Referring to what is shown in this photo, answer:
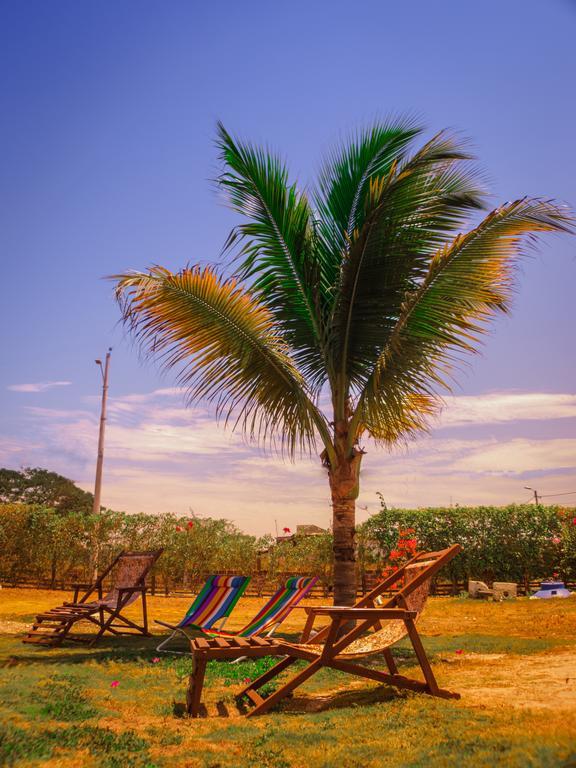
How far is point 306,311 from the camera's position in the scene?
9375 millimetres

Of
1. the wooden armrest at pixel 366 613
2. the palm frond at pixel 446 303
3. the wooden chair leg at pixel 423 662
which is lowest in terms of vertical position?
the wooden chair leg at pixel 423 662

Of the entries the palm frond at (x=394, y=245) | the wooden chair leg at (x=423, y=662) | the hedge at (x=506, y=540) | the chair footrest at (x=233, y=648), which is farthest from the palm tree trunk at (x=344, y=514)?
the hedge at (x=506, y=540)

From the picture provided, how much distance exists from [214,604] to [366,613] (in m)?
3.02

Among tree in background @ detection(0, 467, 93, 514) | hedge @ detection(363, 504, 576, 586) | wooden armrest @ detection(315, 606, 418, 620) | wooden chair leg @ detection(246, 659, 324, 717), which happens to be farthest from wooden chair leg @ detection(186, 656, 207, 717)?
tree in background @ detection(0, 467, 93, 514)

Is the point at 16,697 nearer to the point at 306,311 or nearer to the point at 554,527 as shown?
the point at 306,311

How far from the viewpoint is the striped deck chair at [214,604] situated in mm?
6773

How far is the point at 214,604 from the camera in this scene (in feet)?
22.8

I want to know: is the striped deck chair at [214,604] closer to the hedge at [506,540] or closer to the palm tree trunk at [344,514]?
the palm tree trunk at [344,514]

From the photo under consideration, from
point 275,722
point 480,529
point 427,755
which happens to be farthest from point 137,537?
point 427,755


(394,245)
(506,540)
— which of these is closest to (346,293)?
(394,245)

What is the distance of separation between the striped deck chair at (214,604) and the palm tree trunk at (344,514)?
2.01 m

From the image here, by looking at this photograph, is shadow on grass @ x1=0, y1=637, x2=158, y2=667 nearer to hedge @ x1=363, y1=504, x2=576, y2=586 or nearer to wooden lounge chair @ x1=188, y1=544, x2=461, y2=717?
wooden lounge chair @ x1=188, y1=544, x2=461, y2=717

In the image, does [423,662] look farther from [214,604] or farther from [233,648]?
[214,604]

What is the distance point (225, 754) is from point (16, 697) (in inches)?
74.1
